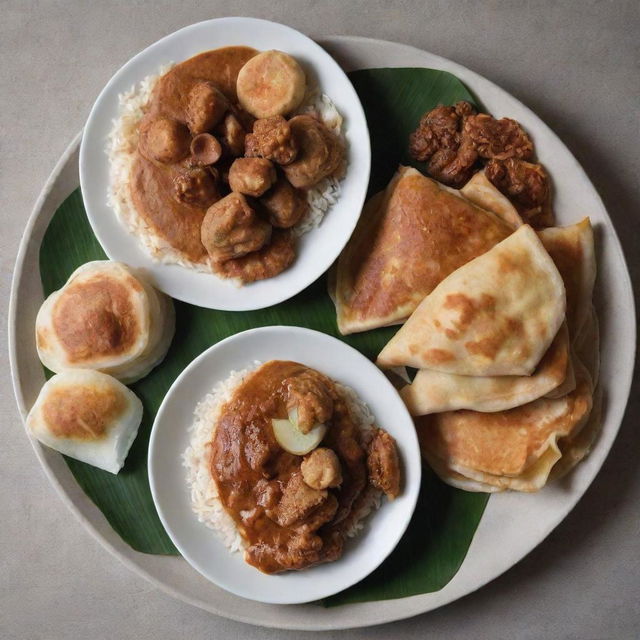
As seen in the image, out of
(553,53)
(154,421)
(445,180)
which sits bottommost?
(154,421)

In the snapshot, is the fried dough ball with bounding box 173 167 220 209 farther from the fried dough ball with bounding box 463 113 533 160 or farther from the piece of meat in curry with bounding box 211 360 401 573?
the fried dough ball with bounding box 463 113 533 160

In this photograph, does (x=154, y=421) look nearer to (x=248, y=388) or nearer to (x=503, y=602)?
(x=248, y=388)

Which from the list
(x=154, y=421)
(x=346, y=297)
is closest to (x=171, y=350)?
(x=154, y=421)

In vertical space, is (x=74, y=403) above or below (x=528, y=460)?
below

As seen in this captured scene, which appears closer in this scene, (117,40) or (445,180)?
(445,180)

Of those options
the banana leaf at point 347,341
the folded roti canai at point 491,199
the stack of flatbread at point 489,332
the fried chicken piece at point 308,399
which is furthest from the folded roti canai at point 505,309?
the fried chicken piece at point 308,399

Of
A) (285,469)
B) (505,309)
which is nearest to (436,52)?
(505,309)

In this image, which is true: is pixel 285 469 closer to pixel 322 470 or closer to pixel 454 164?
pixel 322 470
